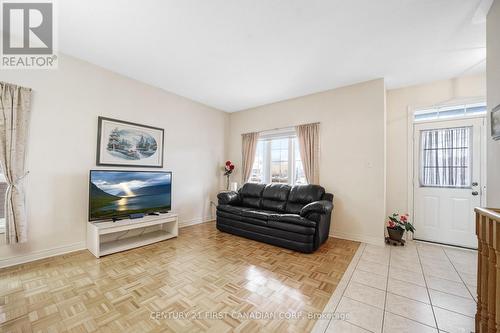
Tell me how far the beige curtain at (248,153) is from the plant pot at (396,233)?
297cm

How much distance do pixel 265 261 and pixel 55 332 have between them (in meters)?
1.99

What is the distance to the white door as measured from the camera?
3078 millimetres

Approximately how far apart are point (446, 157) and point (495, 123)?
206 cm

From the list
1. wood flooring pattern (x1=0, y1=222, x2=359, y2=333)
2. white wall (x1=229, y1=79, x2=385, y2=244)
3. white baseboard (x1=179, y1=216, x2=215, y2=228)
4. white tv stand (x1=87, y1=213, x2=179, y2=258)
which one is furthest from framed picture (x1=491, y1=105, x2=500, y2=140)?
white baseboard (x1=179, y1=216, x2=215, y2=228)

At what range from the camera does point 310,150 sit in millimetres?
3949

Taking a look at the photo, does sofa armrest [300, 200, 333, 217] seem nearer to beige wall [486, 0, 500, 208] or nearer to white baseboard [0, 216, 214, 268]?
beige wall [486, 0, 500, 208]

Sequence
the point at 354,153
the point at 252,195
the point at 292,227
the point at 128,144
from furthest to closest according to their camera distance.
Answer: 1. the point at 252,195
2. the point at 354,153
3. the point at 128,144
4. the point at 292,227

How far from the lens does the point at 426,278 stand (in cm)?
219

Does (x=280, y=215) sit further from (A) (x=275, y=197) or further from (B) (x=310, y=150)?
(B) (x=310, y=150)

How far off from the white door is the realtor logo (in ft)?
18.0

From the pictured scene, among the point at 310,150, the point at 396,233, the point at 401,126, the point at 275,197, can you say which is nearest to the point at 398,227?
the point at 396,233

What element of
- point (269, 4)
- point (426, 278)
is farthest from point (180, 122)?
point (426, 278)

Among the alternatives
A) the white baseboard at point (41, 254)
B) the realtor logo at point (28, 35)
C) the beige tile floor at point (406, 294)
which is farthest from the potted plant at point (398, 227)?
the realtor logo at point (28, 35)

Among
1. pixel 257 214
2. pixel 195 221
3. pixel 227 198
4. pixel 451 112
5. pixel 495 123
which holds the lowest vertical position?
pixel 195 221
